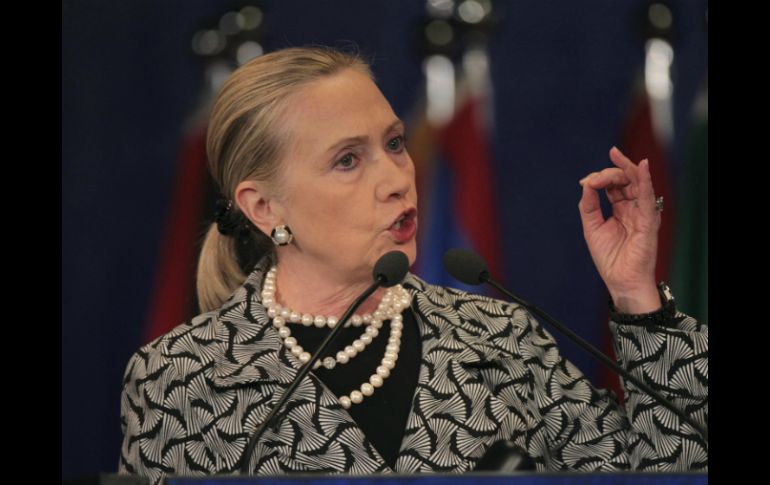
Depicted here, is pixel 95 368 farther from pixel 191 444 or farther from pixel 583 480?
pixel 583 480

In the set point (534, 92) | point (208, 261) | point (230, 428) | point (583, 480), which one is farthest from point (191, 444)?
point (534, 92)

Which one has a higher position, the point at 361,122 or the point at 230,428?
the point at 361,122

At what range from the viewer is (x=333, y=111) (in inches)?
82.1

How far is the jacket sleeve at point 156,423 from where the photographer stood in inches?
76.9

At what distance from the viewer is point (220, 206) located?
223cm

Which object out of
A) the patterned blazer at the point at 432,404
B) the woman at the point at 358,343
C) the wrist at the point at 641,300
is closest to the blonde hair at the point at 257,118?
the woman at the point at 358,343

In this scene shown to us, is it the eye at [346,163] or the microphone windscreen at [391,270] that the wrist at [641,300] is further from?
the eye at [346,163]

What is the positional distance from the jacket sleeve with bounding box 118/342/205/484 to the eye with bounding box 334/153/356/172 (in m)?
0.52

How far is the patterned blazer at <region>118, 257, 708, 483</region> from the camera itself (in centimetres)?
192

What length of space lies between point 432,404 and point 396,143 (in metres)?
0.54

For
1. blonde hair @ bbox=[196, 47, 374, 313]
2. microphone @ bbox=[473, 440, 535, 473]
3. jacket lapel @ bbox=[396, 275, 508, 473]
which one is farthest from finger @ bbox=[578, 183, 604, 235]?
microphone @ bbox=[473, 440, 535, 473]

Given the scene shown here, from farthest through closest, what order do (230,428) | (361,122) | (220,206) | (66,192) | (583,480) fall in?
(66,192) < (220,206) < (361,122) < (230,428) < (583,480)

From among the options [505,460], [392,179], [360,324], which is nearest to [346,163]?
[392,179]

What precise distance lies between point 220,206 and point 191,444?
0.54m
